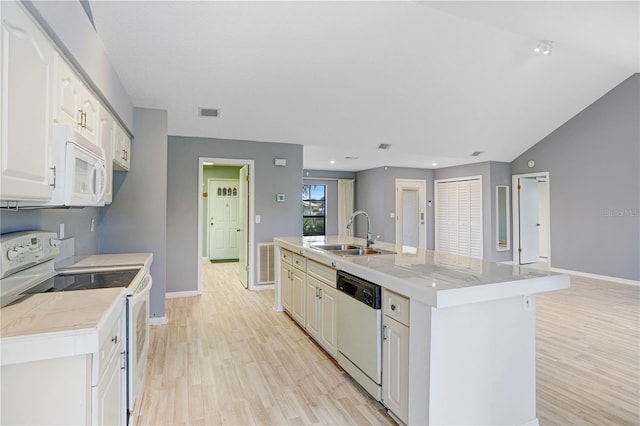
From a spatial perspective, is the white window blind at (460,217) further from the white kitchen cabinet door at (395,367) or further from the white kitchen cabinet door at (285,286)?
the white kitchen cabinet door at (395,367)

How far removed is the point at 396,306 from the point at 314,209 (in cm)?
745

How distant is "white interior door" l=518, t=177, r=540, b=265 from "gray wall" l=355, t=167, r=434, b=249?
2089 millimetres

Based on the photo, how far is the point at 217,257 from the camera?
8.16 m

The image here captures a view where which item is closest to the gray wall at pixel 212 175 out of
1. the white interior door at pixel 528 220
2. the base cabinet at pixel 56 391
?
the white interior door at pixel 528 220

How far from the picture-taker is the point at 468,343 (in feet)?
5.57

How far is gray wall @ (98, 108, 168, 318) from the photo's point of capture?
353 centimetres

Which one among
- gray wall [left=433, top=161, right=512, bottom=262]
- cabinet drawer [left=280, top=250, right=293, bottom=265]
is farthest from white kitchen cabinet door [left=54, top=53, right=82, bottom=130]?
gray wall [left=433, top=161, right=512, bottom=262]

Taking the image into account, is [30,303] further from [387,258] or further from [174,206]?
[174,206]

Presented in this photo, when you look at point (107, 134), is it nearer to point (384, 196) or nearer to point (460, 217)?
point (384, 196)

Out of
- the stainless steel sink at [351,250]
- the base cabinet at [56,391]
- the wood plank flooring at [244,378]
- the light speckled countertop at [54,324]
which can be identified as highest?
the stainless steel sink at [351,250]

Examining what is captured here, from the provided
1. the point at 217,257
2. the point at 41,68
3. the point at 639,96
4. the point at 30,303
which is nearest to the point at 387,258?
the point at 30,303

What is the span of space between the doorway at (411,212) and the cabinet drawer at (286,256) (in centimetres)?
506

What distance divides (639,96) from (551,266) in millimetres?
3178

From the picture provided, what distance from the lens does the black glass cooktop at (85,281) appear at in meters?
1.76
